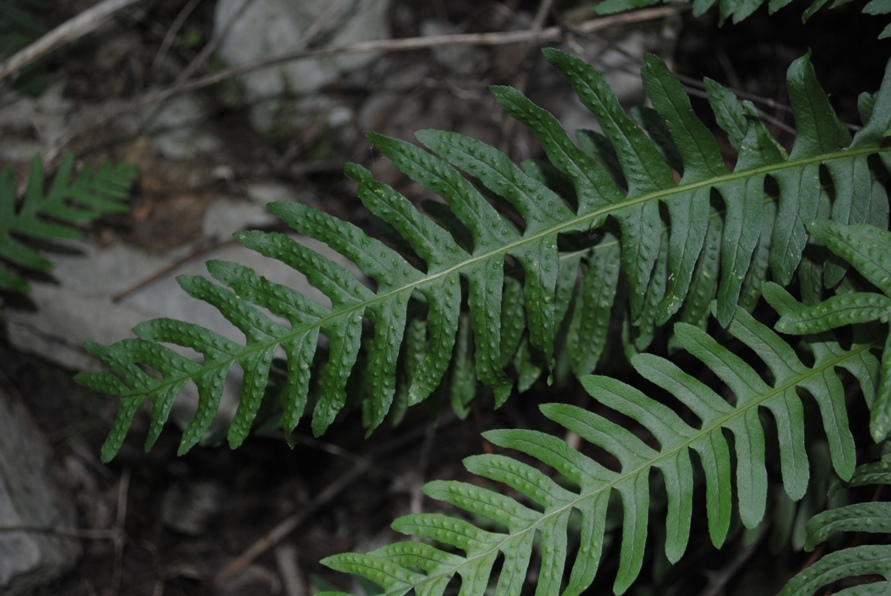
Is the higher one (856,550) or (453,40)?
(453,40)

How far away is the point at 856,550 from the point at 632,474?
520mm

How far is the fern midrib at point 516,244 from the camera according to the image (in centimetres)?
182

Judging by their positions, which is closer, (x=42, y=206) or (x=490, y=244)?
(x=490, y=244)

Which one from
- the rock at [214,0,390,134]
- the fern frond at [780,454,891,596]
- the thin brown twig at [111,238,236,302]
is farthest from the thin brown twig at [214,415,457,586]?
the fern frond at [780,454,891,596]

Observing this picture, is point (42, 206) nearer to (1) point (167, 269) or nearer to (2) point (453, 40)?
(1) point (167, 269)

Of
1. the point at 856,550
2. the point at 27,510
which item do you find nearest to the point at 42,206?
the point at 27,510

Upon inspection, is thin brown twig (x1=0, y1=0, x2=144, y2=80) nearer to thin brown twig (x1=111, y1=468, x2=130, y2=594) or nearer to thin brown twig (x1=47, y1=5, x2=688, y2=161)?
thin brown twig (x1=47, y1=5, x2=688, y2=161)

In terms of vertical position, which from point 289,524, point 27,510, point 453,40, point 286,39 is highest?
point 286,39

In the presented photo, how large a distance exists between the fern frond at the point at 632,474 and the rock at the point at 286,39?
2.48 metres

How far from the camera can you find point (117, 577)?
3639 millimetres

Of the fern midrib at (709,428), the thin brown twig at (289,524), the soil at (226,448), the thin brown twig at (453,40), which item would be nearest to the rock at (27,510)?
the soil at (226,448)

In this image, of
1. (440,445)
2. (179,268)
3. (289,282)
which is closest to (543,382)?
(440,445)

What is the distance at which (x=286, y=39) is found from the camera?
12.1ft

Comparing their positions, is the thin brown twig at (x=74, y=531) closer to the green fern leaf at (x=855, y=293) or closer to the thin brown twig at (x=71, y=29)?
the thin brown twig at (x=71, y=29)
